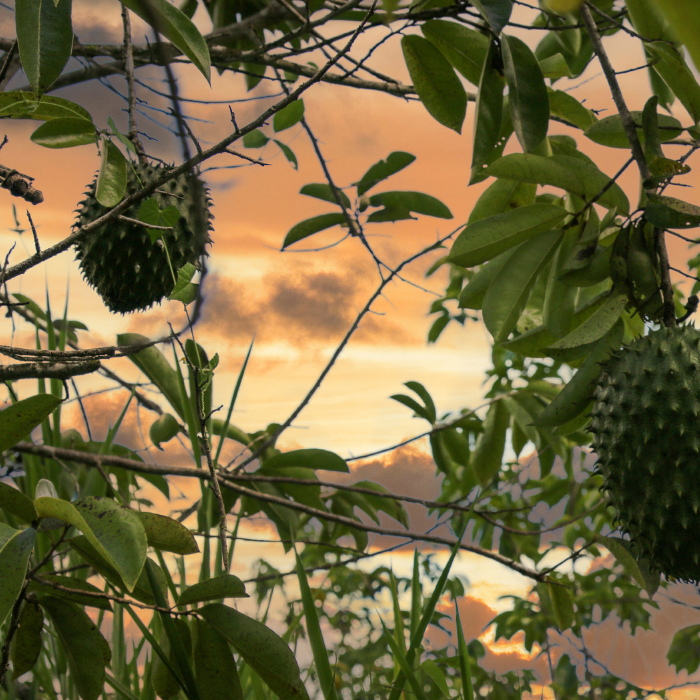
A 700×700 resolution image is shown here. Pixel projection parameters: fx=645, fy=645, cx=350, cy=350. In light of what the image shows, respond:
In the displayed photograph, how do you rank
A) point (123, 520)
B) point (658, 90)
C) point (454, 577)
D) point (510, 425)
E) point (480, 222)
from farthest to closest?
1. point (454, 577)
2. point (510, 425)
3. point (658, 90)
4. point (480, 222)
5. point (123, 520)

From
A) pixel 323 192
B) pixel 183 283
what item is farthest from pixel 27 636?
pixel 323 192

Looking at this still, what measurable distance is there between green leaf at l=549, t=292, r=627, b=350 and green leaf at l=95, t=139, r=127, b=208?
2.05 feet

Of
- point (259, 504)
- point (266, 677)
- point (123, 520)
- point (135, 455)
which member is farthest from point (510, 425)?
point (123, 520)

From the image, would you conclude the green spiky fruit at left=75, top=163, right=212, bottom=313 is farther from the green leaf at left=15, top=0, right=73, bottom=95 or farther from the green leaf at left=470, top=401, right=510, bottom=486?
the green leaf at left=470, top=401, right=510, bottom=486

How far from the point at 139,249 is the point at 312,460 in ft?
2.05

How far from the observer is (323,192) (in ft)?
5.54

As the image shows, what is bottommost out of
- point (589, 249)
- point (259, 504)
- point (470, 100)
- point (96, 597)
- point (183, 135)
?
point (96, 597)

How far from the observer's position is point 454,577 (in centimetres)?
275

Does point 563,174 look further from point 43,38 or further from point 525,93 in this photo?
point 43,38

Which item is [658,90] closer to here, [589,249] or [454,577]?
[589,249]

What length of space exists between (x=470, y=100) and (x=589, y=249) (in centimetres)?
70

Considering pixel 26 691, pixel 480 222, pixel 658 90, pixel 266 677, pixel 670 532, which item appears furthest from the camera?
pixel 658 90

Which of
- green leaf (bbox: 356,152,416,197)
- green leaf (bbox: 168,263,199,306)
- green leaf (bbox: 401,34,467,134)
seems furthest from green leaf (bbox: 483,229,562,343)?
green leaf (bbox: 356,152,416,197)

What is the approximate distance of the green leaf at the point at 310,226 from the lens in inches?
64.2
